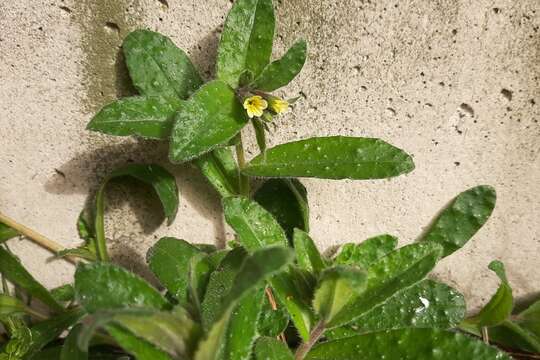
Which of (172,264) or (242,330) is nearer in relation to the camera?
(242,330)

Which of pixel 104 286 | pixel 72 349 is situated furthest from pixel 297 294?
pixel 72 349

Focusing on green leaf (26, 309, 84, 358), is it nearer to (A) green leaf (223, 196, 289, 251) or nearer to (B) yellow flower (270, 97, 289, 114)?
(A) green leaf (223, 196, 289, 251)

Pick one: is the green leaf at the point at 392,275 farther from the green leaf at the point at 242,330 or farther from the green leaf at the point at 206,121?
the green leaf at the point at 206,121

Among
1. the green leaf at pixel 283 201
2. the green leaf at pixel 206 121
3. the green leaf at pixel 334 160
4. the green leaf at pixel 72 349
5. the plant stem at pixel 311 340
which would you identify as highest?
the green leaf at pixel 206 121

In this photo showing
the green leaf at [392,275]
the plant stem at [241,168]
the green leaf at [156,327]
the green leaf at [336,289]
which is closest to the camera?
the green leaf at [156,327]

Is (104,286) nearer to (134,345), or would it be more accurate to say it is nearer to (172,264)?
(134,345)

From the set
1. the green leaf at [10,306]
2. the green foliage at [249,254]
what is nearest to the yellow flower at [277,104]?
the green foliage at [249,254]

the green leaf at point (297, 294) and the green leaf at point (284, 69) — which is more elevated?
the green leaf at point (284, 69)
